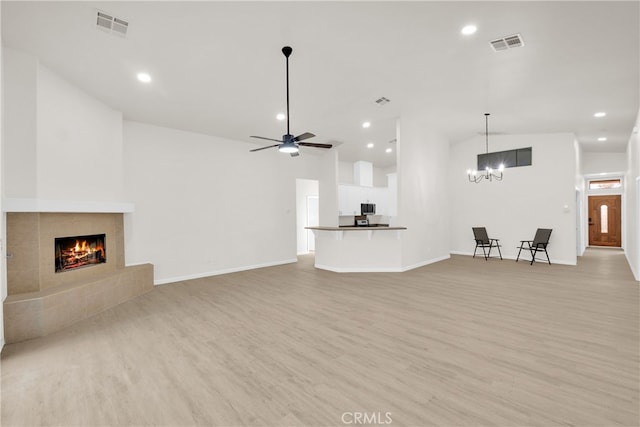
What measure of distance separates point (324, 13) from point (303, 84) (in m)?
1.55

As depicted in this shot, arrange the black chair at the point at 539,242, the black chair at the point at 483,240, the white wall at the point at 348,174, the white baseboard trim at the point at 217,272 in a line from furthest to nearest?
1. the white wall at the point at 348,174
2. the black chair at the point at 483,240
3. the black chair at the point at 539,242
4. the white baseboard trim at the point at 217,272

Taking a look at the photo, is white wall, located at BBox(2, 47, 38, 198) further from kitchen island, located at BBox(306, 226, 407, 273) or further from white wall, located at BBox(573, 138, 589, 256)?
white wall, located at BBox(573, 138, 589, 256)

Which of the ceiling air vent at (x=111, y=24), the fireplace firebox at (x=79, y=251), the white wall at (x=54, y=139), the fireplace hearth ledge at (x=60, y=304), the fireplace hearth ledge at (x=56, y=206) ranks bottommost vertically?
the fireplace hearth ledge at (x=60, y=304)

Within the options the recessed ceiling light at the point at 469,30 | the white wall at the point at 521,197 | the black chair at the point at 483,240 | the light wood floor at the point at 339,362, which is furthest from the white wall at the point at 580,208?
the recessed ceiling light at the point at 469,30

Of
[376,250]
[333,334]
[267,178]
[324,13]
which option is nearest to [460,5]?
[324,13]

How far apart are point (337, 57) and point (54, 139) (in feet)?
12.7

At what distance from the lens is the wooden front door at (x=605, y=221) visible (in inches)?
402

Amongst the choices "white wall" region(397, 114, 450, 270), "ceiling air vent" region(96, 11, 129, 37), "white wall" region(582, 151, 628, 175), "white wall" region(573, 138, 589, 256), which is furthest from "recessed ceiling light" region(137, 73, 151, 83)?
"white wall" region(582, 151, 628, 175)

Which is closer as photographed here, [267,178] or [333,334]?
[333,334]

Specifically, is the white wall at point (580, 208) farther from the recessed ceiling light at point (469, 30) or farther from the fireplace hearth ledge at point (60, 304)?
the fireplace hearth ledge at point (60, 304)

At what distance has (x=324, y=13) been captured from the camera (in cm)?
290

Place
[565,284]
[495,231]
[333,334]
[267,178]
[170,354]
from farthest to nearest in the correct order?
[495,231] < [267,178] < [565,284] < [333,334] < [170,354]

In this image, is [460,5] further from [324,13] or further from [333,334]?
[333,334]

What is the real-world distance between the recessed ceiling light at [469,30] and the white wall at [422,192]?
3107 mm
